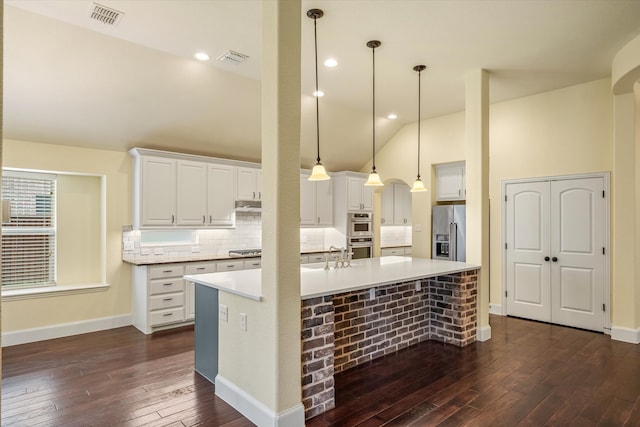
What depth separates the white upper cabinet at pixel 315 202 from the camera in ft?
23.8

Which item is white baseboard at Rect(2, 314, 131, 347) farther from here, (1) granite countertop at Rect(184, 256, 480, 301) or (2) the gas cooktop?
(1) granite countertop at Rect(184, 256, 480, 301)

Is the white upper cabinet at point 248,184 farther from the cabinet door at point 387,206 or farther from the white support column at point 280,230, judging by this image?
the white support column at point 280,230

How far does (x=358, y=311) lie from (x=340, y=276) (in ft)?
1.50

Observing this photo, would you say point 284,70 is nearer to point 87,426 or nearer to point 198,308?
point 198,308

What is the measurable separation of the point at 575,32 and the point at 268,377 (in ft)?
14.1

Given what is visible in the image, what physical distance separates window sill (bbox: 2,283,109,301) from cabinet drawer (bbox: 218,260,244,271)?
153 centimetres

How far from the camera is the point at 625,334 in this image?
4.63 metres

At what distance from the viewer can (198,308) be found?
3.75 m

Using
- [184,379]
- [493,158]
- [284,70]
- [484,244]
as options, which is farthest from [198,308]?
[493,158]

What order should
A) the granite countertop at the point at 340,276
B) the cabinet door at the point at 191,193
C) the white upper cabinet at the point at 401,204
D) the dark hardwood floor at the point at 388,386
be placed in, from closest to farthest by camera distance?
the dark hardwood floor at the point at 388,386 < the granite countertop at the point at 340,276 < the cabinet door at the point at 191,193 < the white upper cabinet at the point at 401,204

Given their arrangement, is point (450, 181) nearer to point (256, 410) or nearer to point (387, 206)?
point (387, 206)

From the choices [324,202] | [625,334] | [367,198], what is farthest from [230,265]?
[625,334]

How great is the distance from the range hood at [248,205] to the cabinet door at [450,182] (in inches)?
123

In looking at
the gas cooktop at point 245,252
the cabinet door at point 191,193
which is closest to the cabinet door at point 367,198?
the gas cooktop at point 245,252
